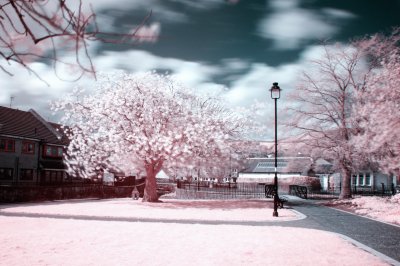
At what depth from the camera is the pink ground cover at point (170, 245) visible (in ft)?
29.7

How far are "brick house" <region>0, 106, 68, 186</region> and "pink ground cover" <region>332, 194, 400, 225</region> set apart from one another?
2677 cm

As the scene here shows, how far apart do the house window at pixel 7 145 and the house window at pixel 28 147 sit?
169 centimetres

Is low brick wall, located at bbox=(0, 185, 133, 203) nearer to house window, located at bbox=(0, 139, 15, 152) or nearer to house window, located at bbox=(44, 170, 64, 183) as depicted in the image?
house window, located at bbox=(0, 139, 15, 152)

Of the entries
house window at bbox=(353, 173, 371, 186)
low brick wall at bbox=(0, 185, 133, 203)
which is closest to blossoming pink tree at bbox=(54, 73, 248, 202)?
low brick wall at bbox=(0, 185, 133, 203)

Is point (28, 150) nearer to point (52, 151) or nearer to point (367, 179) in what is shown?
point (52, 151)

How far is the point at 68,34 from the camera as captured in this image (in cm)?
289

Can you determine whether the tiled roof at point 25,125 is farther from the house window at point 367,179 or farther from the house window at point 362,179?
the house window at point 367,179

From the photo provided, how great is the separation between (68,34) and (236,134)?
28528 mm

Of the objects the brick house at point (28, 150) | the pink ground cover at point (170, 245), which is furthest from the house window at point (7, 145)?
the pink ground cover at point (170, 245)

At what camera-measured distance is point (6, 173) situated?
1507 inches

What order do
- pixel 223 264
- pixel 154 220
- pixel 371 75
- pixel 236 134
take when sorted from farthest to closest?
pixel 236 134 < pixel 371 75 < pixel 154 220 < pixel 223 264

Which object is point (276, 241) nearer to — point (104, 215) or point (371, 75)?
point (104, 215)

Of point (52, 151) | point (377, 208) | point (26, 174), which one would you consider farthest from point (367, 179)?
point (26, 174)

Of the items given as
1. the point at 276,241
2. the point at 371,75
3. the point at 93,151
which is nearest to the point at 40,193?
the point at 93,151
